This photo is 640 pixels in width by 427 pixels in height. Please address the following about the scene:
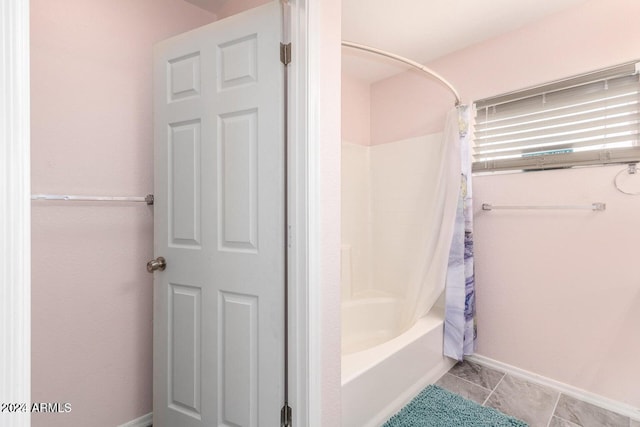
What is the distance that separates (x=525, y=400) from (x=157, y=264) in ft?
7.22

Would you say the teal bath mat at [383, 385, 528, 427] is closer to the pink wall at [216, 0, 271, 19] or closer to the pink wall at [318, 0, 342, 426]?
the pink wall at [318, 0, 342, 426]

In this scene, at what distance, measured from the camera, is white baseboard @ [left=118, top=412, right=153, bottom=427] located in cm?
157

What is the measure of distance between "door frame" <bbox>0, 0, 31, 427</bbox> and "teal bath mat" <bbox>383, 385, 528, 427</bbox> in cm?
159

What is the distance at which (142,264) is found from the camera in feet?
5.35

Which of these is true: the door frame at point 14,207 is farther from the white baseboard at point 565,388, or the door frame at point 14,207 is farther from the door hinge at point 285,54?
the white baseboard at point 565,388

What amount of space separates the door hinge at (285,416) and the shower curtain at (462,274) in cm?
132

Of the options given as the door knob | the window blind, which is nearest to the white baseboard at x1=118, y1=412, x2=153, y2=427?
the door knob

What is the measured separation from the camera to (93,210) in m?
1.47

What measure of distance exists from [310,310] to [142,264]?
1060 millimetres

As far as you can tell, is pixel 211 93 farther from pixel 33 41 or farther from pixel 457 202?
pixel 457 202

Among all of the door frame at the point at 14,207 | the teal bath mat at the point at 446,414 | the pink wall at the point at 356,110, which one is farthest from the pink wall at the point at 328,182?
the pink wall at the point at 356,110

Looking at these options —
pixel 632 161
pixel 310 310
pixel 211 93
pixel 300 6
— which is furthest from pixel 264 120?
pixel 632 161

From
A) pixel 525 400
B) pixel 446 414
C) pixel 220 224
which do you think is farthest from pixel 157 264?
pixel 525 400

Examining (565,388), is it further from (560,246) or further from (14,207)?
(14,207)
